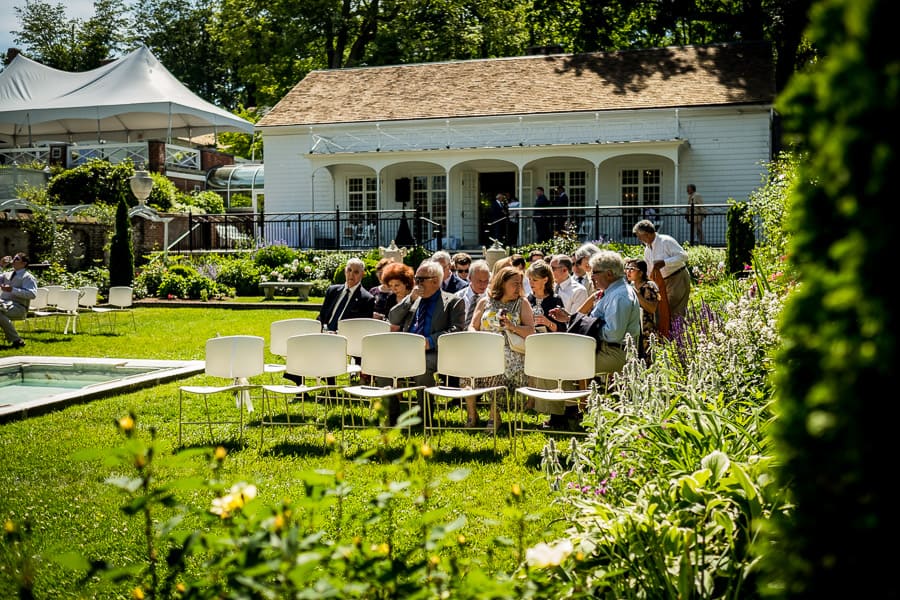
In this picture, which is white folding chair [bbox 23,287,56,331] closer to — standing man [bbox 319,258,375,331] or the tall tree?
standing man [bbox 319,258,375,331]

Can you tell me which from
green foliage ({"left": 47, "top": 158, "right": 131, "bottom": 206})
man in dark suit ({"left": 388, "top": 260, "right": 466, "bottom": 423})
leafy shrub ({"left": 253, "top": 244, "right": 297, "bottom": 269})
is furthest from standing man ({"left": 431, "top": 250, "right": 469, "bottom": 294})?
green foliage ({"left": 47, "top": 158, "right": 131, "bottom": 206})

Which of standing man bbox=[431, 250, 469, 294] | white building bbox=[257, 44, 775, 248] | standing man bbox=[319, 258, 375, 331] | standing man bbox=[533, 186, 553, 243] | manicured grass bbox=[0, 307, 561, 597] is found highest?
white building bbox=[257, 44, 775, 248]

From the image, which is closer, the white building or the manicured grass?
the manicured grass

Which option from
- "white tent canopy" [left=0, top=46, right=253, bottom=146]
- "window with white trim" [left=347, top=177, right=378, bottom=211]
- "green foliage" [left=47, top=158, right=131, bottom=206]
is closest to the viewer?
"green foliage" [left=47, top=158, right=131, bottom=206]

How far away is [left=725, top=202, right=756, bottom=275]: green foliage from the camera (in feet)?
48.4

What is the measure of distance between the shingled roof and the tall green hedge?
86.3ft

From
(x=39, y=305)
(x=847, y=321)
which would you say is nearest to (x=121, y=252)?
(x=39, y=305)

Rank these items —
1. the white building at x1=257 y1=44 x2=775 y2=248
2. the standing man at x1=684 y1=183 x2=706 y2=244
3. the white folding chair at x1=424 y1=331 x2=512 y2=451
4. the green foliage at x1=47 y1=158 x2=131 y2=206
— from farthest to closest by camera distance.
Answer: the green foliage at x1=47 y1=158 x2=131 y2=206, the white building at x1=257 y1=44 x2=775 y2=248, the standing man at x1=684 y1=183 x2=706 y2=244, the white folding chair at x1=424 y1=331 x2=512 y2=451

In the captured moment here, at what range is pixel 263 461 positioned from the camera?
7055 mm

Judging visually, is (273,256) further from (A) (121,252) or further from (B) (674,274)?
(B) (674,274)

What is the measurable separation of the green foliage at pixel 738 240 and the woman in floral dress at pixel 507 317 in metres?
7.62

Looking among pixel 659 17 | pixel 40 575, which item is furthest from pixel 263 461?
pixel 659 17

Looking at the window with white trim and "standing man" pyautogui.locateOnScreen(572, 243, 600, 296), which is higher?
the window with white trim

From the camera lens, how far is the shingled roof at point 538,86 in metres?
27.2
